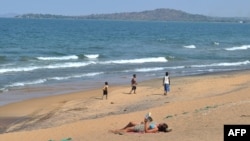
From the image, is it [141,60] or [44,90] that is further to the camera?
[141,60]

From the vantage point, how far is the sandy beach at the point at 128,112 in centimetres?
1509

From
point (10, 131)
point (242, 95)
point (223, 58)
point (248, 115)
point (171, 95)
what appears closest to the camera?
point (248, 115)

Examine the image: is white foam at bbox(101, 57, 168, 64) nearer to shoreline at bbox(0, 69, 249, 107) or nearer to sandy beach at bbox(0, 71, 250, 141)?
shoreline at bbox(0, 69, 249, 107)

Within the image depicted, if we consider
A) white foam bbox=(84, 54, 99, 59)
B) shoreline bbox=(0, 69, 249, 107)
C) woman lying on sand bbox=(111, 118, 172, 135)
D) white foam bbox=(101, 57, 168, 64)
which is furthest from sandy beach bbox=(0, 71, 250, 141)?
white foam bbox=(84, 54, 99, 59)

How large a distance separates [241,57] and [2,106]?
37.6 meters

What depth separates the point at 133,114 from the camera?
62.1 ft

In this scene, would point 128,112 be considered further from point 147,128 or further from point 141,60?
point 141,60

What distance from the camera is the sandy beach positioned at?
1509 cm

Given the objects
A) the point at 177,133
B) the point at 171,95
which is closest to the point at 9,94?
the point at 171,95

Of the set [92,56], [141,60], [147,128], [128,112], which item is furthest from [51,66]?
[147,128]

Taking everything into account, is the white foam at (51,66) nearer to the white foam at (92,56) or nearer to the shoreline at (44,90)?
the white foam at (92,56)

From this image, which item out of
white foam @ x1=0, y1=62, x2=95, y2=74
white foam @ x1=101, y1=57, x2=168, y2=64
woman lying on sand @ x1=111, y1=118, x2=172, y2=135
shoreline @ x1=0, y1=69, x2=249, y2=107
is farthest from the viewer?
white foam @ x1=101, y1=57, x2=168, y2=64

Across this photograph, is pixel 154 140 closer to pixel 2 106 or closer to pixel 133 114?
pixel 133 114

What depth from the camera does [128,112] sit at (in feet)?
66.4
